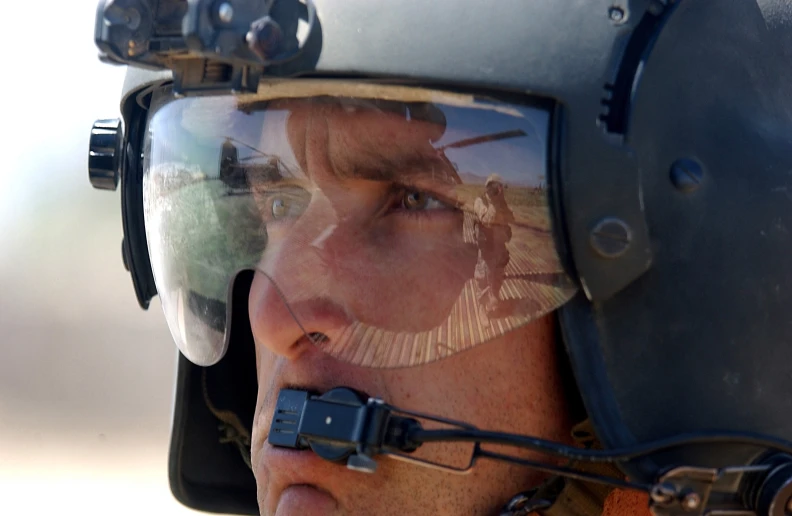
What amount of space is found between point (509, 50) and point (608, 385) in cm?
50

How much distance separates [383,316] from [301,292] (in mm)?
139

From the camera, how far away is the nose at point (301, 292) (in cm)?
179

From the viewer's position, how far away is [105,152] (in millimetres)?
2260

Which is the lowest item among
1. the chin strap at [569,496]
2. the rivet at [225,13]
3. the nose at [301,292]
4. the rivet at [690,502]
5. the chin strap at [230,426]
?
the chin strap at [230,426]

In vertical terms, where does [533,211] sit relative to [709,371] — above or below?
above

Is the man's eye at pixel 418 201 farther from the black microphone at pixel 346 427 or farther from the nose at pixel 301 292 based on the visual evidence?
the black microphone at pixel 346 427

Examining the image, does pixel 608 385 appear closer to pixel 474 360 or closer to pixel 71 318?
pixel 474 360

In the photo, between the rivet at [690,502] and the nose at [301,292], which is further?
the nose at [301,292]

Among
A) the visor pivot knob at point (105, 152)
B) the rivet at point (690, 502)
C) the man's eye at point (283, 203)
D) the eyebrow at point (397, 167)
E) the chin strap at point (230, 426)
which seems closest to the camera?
the rivet at point (690, 502)

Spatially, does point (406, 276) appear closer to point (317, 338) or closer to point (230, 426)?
point (317, 338)

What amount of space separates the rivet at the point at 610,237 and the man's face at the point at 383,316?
20 cm

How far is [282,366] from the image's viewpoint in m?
1.84

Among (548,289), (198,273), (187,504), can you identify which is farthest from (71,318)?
(548,289)


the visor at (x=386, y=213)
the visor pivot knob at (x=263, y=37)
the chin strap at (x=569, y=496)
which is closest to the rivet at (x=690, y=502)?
the chin strap at (x=569, y=496)
